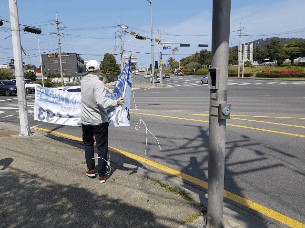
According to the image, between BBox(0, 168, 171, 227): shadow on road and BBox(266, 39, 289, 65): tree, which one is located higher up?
BBox(266, 39, 289, 65): tree

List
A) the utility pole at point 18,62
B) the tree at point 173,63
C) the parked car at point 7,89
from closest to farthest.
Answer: the utility pole at point 18,62 < the parked car at point 7,89 < the tree at point 173,63

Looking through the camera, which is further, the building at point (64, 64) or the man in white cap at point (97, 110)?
the building at point (64, 64)

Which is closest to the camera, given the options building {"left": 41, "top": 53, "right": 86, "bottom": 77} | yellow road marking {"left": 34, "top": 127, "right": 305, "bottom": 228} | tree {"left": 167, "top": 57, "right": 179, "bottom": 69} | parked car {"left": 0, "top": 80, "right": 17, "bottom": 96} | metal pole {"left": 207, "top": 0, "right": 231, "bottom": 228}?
metal pole {"left": 207, "top": 0, "right": 231, "bottom": 228}

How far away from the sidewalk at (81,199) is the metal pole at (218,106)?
0.29 meters

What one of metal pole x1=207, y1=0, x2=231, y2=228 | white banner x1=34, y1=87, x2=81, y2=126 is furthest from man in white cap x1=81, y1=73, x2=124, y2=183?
white banner x1=34, y1=87, x2=81, y2=126

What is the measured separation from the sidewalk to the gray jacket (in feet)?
3.11

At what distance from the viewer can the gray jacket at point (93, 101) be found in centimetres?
429

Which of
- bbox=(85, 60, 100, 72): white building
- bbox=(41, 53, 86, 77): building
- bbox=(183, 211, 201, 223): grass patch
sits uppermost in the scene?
bbox=(41, 53, 86, 77): building

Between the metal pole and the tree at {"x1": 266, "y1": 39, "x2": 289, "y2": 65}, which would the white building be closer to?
the metal pole

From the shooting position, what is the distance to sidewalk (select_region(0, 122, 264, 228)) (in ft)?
10.9

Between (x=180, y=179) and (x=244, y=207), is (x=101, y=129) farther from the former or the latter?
(x=244, y=207)

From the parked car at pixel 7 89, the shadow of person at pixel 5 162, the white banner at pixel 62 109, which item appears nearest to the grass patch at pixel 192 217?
the white banner at pixel 62 109

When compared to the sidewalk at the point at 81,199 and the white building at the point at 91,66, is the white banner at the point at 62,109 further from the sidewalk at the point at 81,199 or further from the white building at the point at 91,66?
the white building at the point at 91,66

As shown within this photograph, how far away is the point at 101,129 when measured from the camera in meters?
4.50
